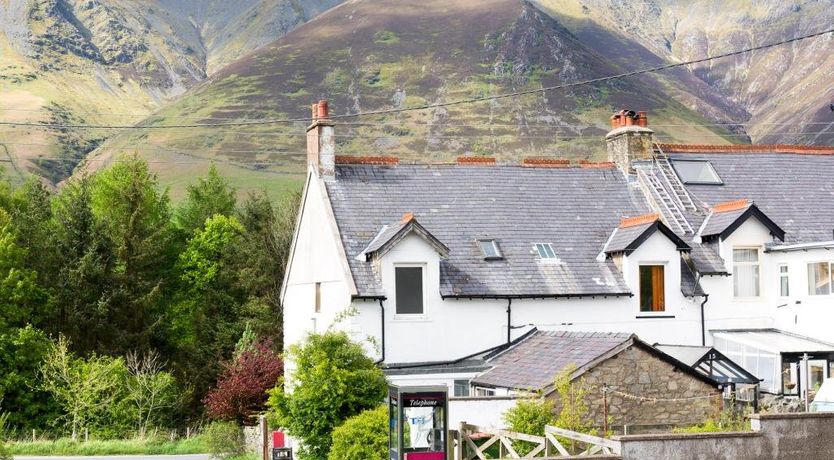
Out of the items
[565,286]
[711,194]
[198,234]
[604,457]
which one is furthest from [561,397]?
[198,234]

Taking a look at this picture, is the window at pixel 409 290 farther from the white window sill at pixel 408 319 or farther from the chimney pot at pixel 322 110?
the chimney pot at pixel 322 110

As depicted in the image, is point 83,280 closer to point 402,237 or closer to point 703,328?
point 402,237

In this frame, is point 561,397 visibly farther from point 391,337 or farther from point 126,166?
point 126,166

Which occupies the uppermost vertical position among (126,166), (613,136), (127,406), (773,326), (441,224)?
(126,166)

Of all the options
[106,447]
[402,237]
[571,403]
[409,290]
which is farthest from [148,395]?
[571,403]

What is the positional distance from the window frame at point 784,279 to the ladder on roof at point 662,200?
304 centimetres

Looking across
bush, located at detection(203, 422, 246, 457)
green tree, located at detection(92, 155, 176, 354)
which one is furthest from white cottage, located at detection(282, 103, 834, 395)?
green tree, located at detection(92, 155, 176, 354)

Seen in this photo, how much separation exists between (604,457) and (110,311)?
43.2m

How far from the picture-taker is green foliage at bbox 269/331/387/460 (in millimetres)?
28678

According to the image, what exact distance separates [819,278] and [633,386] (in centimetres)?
1178

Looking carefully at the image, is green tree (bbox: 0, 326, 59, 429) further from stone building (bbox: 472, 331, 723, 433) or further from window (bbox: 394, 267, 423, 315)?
stone building (bbox: 472, 331, 723, 433)

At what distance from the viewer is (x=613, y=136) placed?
1602 inches

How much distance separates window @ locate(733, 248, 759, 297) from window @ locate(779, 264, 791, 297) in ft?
2.41

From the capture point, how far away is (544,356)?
29.2 metres
